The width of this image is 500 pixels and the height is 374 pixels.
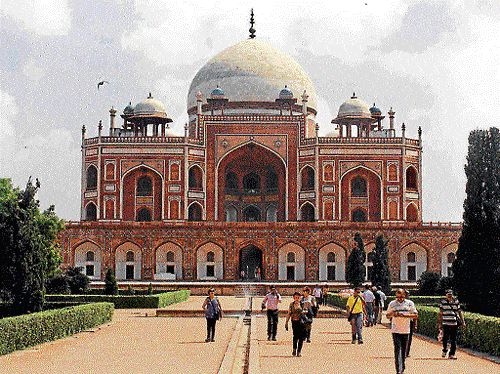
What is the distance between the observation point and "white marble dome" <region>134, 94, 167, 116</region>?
1868 inches

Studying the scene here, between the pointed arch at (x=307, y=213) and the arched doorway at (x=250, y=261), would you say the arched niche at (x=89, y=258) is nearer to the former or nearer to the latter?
the arched doorway at (x=250, y=261)

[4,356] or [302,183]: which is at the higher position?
[302,183]

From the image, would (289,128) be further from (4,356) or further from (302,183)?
(4,356)

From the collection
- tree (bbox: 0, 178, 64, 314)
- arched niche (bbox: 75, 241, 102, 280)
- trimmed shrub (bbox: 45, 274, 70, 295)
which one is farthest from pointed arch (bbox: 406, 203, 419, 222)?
tree (bbox: 0, 178, 64, 314)

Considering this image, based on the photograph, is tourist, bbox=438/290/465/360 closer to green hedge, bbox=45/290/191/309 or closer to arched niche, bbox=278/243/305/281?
green hedge, bbox=45/290/191/309

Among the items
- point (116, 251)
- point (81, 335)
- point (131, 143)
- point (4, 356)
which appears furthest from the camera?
point (131, 143)

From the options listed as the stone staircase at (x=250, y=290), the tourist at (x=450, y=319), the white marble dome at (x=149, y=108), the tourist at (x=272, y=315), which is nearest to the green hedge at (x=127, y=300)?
the stone staircase at (x=250, y=290)

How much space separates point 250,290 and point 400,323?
25.9m

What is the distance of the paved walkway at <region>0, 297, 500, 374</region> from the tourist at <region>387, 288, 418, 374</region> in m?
0.36

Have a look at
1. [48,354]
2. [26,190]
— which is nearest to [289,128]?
[26,190]

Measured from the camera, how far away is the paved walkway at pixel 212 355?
34.1 feet

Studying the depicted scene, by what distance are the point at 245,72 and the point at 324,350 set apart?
39.7 metres

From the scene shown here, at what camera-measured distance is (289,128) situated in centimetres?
4691

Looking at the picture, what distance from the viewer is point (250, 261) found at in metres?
45.4
